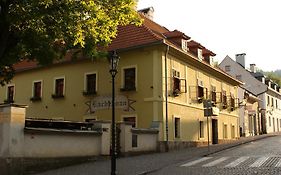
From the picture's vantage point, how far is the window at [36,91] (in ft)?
109

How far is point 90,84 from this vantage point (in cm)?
2995

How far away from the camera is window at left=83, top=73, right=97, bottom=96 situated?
29.4 meters

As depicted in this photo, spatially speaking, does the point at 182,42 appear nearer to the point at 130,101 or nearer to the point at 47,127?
the point at 130,101

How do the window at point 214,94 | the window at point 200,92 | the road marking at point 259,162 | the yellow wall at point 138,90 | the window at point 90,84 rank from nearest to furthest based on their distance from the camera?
the road marking at point 259,162, the yellow wall at point 138,90, the window at point 90,84, the window at point 200,92, the window at point 214,94

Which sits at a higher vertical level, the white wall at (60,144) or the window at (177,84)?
the window at (177,84)

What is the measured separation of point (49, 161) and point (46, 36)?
17.2ft

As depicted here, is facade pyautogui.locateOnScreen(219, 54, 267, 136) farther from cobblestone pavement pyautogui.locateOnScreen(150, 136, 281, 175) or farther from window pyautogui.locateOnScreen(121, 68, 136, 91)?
cobblestone pavement pyautogui.locateOnScreen(150, 136, 281, 175)

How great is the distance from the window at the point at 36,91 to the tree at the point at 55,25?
13.9 metres

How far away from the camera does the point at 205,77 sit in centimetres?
3391

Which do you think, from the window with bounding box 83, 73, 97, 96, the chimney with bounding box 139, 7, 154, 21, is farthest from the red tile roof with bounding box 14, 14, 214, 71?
the chimney with bounding box 139, 7, 154, 21

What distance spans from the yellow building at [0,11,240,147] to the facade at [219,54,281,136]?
16.0 meters

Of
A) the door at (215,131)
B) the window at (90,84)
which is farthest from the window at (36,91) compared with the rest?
the door at (215,131)

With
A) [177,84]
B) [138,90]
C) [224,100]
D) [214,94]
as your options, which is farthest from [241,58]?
[138,90]

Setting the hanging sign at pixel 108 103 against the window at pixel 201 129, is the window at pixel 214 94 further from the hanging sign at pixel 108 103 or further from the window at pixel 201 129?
the hanging sign at pixel 108 103
